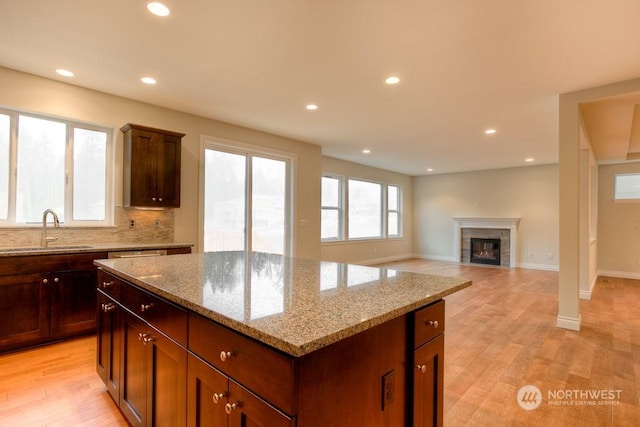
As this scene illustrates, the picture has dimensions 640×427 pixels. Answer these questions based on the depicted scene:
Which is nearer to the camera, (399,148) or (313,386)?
(313,386)

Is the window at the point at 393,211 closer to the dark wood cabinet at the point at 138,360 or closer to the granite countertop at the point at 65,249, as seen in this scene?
the granite countertop at the point at 65,249

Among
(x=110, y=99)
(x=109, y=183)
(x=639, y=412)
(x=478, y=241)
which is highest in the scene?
(x=110, y=99)

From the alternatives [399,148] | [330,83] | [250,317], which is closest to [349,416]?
[250,317]

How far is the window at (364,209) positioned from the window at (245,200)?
271cm

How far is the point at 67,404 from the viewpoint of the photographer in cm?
204

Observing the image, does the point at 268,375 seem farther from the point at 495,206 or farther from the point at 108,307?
the point at 495,206

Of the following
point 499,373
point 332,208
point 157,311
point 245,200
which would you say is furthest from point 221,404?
point 332,208

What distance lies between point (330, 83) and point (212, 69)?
1.16 meters

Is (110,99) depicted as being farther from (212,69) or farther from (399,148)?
(399,148)

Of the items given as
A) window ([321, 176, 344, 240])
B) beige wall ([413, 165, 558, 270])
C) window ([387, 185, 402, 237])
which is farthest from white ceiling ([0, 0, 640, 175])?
window ([387, 185, 402, 237])

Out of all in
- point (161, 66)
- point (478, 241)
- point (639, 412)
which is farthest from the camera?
point (478, 241)

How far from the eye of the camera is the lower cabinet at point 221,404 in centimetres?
88

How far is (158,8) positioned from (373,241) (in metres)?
7.05

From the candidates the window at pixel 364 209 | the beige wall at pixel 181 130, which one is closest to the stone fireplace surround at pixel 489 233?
the window at pixel 364 209
